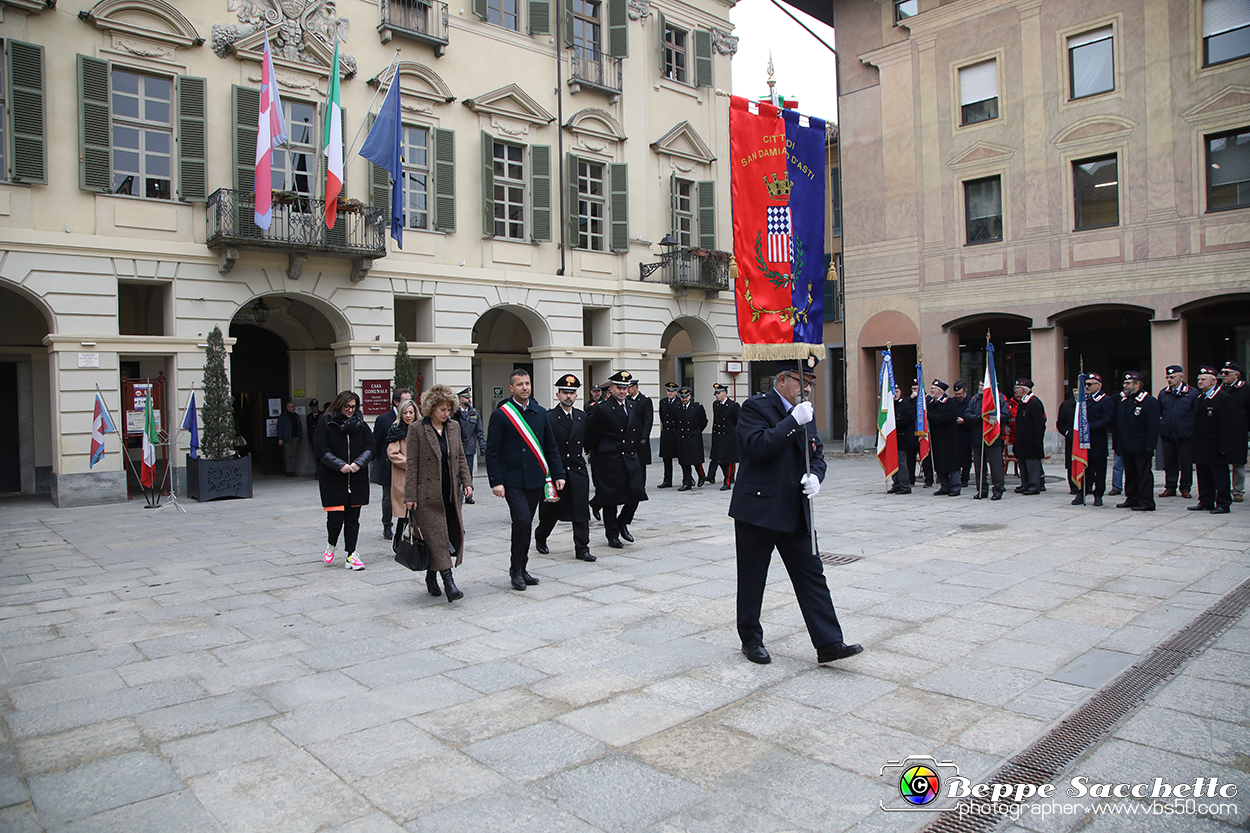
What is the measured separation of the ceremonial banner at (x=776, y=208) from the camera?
665 cm

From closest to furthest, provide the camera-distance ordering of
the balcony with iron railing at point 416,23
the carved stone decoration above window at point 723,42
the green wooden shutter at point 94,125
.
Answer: the green wooden shutter at point 94,125, the balcony with iron railing at point 416,23, the carved stone decoration above window at point 723,42

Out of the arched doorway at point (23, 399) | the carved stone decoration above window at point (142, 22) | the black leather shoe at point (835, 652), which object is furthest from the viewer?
the arched doorway at point (23, 399)

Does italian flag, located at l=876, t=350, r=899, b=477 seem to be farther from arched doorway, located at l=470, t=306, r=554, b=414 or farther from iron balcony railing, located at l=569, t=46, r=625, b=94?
iron balcony railing, located at l=569, t=46, r=625, b=94

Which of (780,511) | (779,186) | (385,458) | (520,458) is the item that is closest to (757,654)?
(780,511)

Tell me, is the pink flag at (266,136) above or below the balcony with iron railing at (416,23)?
below

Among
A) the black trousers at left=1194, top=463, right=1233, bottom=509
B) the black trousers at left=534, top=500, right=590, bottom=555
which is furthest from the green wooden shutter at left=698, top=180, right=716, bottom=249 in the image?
the black trousers at left=534, top=500, right=590, bottom=555

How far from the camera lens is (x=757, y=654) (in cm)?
526

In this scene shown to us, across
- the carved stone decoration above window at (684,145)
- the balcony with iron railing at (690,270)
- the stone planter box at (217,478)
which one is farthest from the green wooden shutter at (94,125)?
the carved stone decoration above window at (684,145)

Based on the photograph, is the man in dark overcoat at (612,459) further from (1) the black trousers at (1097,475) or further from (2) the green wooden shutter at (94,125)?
(2) the green wooden shutter at (94,125)

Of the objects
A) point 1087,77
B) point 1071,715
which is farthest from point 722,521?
point 1087,77

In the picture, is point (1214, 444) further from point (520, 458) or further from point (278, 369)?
point (278, 369)

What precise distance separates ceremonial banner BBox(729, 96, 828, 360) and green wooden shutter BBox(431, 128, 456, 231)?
45.7 ft

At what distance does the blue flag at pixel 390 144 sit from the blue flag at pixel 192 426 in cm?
524

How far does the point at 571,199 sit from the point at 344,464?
48.1ft
